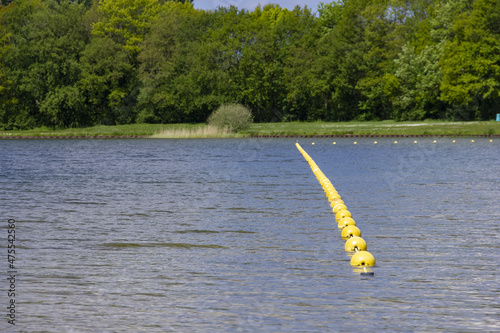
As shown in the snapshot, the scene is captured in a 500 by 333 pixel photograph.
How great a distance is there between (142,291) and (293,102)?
310ft

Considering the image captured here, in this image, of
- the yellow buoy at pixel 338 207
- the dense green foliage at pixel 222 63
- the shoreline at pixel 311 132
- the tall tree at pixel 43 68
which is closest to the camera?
the yellow buoy at pixel 338 207

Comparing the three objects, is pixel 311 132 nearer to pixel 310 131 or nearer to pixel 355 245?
pixel 310 131

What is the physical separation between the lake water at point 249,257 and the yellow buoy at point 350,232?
→ 0.21m

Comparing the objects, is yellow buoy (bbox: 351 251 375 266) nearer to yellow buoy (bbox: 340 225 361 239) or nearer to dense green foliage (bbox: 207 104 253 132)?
yellow buoy (bbox: 340 225 361 239)

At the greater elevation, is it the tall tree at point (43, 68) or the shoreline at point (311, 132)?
the tall tree at point (43, 68)

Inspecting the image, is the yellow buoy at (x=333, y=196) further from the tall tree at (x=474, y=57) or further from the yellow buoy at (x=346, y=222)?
the tall tree at (x=474, y=57)

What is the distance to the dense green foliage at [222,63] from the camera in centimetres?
9431

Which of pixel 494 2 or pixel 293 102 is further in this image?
pixel 293 102

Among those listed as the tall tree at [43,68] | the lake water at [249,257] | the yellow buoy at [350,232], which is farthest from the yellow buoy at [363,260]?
the tall tree at [43,68]

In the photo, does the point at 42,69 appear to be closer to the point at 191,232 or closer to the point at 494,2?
the point at 494,2

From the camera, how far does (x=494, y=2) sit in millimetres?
84188

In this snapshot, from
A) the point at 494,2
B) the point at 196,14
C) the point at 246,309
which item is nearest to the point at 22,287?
the point at 246,309

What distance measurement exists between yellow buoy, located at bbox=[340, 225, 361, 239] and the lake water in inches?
8.3

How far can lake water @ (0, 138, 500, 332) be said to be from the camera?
31.0ft
